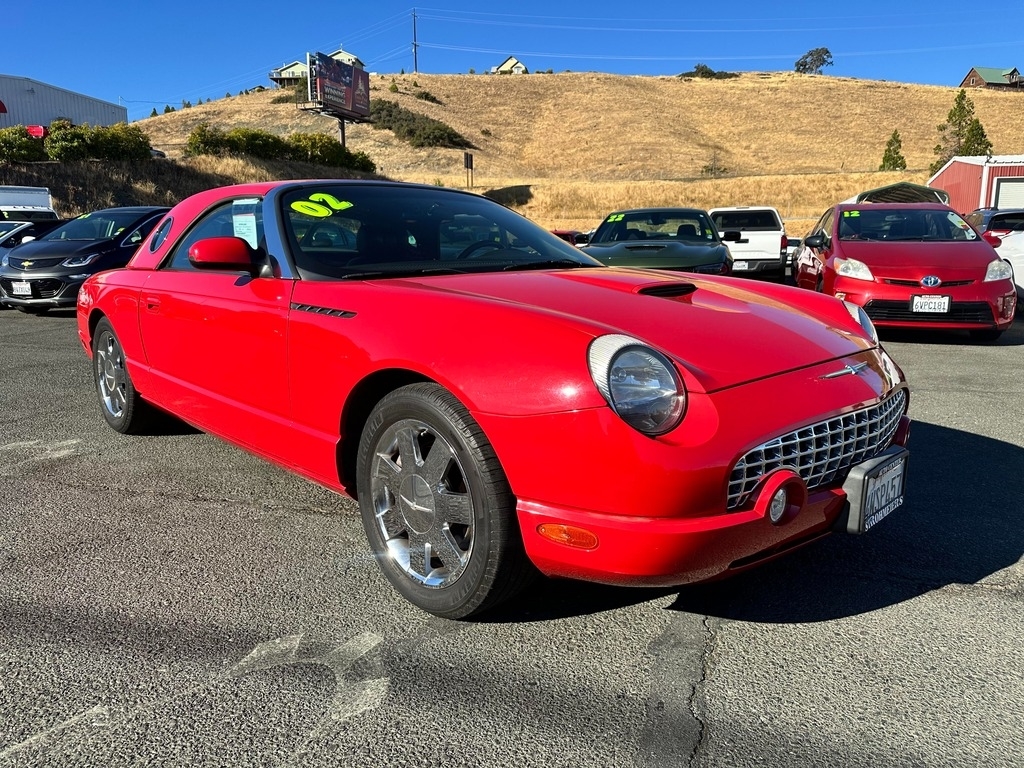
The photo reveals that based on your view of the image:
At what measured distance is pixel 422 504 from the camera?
2490 millimetres

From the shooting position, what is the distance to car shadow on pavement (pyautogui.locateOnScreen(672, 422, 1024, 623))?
8.43 ft

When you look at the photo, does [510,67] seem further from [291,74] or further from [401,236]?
[401,236]

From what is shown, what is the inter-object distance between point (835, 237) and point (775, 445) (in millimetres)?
7305

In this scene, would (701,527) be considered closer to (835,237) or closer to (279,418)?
(279,418)

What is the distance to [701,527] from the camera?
2039 mm

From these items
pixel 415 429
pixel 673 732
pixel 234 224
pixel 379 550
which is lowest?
pixel 673 732

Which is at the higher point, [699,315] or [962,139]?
[962,139]

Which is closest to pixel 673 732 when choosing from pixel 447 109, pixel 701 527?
pixel 701 527

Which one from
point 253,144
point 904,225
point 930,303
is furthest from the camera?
point 253,144

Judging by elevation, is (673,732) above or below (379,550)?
below

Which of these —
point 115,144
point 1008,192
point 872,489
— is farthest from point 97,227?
point 1008,192

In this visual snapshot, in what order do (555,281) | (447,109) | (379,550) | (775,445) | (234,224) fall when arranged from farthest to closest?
1. (447,109)
2. (234,224)
3. (555,281)
4. (379,550)
5. (775,445)

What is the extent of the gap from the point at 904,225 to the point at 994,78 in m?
109

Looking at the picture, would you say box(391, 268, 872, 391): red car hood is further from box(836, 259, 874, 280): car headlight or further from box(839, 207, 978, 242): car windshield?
box(839, 207, 978, 242): car windshield
